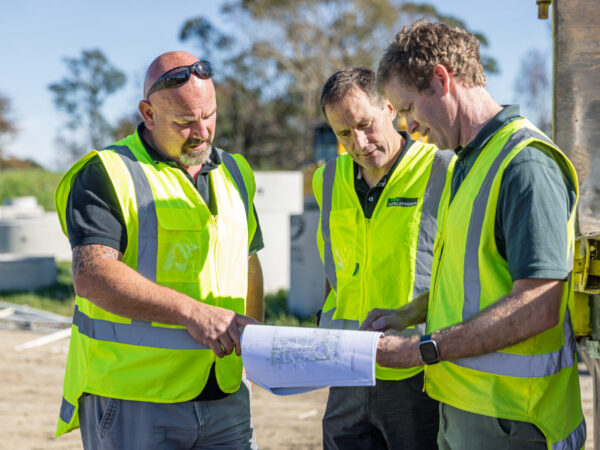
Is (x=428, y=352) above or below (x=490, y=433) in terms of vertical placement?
above

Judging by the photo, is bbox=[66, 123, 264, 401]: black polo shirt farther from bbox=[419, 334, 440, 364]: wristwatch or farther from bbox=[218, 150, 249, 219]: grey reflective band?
bbox=[419, 334, 440, 364]: wristwatch

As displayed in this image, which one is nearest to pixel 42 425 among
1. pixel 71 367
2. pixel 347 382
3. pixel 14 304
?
pixel 71 367

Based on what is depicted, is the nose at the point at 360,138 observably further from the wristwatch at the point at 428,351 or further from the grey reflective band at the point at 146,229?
the wristwatch at the point at 428,351

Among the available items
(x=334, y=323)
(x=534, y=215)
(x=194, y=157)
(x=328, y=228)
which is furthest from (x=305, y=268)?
(x=534, y=215)

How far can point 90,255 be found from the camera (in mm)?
2342

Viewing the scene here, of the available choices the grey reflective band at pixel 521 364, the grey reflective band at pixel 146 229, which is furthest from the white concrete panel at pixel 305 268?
the grey reflective band at pixel 521 364

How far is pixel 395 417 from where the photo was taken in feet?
9.18

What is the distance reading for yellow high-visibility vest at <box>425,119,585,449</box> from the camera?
1.93 metres

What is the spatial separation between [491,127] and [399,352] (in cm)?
74

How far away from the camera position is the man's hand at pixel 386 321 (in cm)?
249

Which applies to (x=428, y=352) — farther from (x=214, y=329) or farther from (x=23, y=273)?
(x=23, y=273)

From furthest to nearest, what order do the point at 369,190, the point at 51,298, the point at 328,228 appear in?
the point at 51,298 < the point at 328,228 < the point at 369,190

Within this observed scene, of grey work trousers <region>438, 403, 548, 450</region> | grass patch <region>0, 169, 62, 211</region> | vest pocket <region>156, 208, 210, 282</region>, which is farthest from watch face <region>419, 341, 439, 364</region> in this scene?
grass patch <region>0, 169, 62, 211</region>

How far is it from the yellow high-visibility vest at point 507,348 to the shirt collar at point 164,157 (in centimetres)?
108
